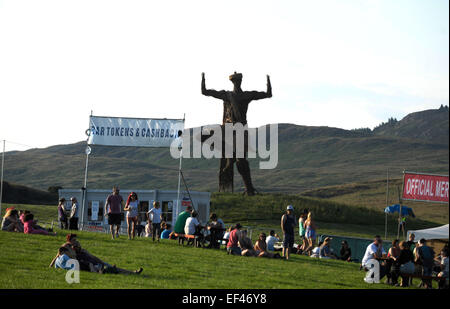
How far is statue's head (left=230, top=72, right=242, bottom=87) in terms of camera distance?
134ft

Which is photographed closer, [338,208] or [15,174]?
[338,208]

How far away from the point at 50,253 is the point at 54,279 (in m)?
4.27

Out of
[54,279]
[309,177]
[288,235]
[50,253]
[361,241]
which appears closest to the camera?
[54,279]

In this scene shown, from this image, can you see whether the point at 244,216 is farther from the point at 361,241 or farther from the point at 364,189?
the point at 364,189

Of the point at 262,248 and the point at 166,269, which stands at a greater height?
the point at 262,248

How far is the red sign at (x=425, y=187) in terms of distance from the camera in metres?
22.4

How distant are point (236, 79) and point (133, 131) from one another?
1270cm

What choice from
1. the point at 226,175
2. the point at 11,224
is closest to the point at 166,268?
the point at 11,224

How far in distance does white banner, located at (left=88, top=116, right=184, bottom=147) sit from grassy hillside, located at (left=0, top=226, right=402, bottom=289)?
→ 21.7ft

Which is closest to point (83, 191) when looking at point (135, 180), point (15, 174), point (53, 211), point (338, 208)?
point (53, 211)

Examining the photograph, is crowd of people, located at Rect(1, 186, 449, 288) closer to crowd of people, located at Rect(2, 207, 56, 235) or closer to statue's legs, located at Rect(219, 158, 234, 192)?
crowd of people, located at Rect(2, 207, 56, 235)

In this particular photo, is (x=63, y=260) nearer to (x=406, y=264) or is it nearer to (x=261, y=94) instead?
(x=406, y=264)

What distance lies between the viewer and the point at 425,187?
22688mm

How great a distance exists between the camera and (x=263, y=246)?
22.2 metres
